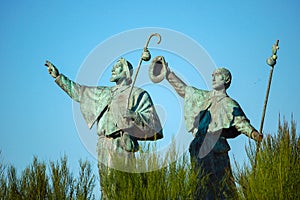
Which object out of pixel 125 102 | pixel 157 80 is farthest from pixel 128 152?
pixel 157 80

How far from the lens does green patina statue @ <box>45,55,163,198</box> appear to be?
Result: 12.5 meters

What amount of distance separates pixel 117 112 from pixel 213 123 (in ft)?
5.93

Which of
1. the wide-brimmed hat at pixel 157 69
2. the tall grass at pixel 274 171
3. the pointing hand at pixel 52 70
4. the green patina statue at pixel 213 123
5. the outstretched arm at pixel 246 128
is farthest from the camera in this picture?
the wide-brimmed hat at pixel 157 69

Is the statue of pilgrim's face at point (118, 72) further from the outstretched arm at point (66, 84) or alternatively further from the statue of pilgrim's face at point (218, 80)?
the statue of pilgrim's face at point (218, 80)

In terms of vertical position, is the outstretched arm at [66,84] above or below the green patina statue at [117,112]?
above

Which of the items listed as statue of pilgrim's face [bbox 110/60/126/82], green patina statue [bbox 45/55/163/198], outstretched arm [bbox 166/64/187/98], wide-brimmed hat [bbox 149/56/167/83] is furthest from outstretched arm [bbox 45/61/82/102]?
outstretched arm [bbox 166/64/187/98]

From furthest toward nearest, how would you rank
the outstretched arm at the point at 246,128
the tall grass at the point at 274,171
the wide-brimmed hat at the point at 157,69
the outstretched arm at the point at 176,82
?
the outstretched arm at the point at 176,82 < the wide-brimmed hat at the point at 157,69 < the outstretched arm at the point at 246,128 < the tall grass at the point at 274,171

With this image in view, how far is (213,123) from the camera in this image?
13469 millimetres

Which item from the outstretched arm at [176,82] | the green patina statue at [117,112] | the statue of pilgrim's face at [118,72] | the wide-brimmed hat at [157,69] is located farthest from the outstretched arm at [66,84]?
the outstretched arm at [176,82]

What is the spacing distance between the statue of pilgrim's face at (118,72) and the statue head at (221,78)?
1.67 metres

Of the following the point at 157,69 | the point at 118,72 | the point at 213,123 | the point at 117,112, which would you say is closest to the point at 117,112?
the point at 117,112

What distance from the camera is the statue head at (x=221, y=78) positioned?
13633mm

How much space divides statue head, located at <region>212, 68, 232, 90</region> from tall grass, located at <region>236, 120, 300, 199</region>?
2.48m

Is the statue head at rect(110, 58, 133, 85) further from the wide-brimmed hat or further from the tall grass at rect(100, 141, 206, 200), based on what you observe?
the tall grass at rect(100, 141, 206, 200)
